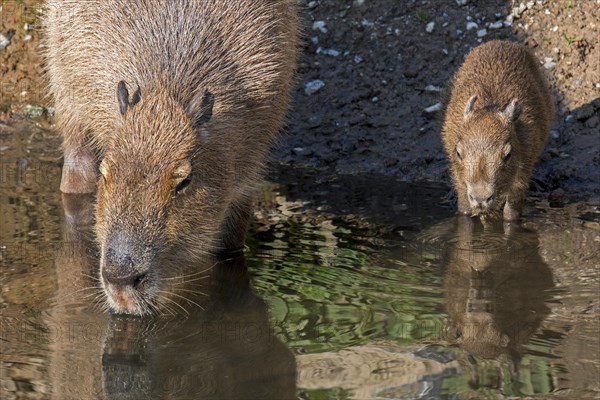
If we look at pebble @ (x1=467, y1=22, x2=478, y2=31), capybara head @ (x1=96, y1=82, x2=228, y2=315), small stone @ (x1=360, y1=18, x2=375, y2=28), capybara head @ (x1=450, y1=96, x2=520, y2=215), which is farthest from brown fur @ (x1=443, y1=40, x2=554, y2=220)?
capybara head @ (x1=96, y1=82, x2=228, y2=315)

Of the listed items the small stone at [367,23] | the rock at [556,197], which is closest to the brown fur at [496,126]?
the rock at [556,197]

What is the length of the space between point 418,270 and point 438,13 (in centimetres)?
369

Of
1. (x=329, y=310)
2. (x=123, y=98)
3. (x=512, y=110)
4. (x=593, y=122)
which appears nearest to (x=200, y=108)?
(x=123, y=98)

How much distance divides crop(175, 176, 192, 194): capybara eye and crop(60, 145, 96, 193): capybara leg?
2.55 meters

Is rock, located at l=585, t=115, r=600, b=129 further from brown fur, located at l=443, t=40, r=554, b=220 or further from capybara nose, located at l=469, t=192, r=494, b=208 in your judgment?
capybara nose, located at l=469, t=192, r=494, b=208

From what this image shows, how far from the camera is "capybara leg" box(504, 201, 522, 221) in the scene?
24.3 feet

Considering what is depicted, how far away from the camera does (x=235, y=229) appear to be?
675 cm

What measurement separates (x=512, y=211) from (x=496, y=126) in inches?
26.2

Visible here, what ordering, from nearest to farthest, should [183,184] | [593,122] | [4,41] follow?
[183,184], [593,122], [4,41]

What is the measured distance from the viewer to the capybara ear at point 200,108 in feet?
18.5

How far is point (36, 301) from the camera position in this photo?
5738mm

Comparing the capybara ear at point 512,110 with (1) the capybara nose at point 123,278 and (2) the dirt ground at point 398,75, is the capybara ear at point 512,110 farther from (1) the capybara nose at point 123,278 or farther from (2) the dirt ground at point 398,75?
(1) the capybara nose at point 123,278

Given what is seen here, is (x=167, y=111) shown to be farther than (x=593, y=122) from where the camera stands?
No

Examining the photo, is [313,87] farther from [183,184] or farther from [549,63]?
[183,184]
